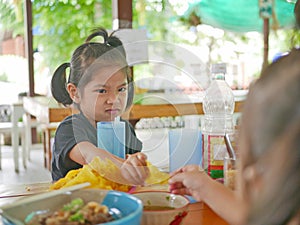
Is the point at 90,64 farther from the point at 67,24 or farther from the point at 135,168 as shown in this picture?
the point at 67,24

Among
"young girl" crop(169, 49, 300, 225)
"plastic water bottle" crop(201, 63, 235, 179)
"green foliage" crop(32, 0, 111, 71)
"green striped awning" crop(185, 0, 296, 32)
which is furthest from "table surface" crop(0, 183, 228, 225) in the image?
"green foliage" crop(32, 0, 111, 71)

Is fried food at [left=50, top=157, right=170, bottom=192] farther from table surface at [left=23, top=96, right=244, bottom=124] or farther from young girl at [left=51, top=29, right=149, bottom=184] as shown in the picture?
table surface at [left=23, top=96, right=244, bottom=124]

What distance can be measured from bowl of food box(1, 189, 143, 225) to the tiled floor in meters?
2.95

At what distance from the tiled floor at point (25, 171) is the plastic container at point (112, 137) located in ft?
8.53

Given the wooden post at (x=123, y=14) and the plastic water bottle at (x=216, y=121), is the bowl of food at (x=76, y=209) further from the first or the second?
the wooden post at (x=123, y=14)

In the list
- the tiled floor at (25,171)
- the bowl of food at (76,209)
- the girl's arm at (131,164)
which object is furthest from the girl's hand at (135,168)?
the tiled floor at (25,171)

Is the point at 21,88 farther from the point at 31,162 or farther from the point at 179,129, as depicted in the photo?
the point at 179,129

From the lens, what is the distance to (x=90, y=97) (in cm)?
126

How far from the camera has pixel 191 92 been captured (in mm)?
1190

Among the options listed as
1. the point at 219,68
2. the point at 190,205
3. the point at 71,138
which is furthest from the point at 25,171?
the point at 190,205

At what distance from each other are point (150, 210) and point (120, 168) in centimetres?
16

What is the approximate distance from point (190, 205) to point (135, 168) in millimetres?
156

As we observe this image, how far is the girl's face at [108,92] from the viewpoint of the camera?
1.22 meters

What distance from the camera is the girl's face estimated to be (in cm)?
122
